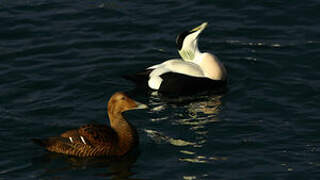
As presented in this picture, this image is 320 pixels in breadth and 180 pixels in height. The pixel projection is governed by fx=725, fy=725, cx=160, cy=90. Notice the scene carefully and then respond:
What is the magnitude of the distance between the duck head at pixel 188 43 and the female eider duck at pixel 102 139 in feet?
10.8

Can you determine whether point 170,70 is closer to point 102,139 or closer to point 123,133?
point 123,133

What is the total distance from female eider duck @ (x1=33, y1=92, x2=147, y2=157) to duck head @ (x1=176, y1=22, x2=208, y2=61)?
10.8 ft

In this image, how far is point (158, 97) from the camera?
13234mm

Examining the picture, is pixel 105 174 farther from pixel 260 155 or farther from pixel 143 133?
pixel 260 155

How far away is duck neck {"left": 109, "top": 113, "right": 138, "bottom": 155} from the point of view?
34.7 ft

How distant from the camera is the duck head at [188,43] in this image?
1360cm

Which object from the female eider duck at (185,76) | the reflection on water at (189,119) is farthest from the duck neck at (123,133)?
the female eider duck at (185,76)

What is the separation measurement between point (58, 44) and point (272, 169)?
21.7ft

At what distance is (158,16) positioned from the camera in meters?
16.3

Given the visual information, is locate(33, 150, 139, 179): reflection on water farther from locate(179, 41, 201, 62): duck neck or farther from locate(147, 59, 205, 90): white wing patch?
locate(179, 41, 201, 62): duck neck

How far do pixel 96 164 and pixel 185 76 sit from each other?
354 cm

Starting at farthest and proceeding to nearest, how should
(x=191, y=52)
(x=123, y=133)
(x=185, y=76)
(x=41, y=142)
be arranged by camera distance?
(x=191, y=52) < (x=185, y=76) < (x=123, y=133) < (x=41, y=142)

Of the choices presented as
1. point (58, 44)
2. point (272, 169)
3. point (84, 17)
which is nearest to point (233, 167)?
point (272, 169)

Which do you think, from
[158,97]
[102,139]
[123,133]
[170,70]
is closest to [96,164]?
[102,139]
